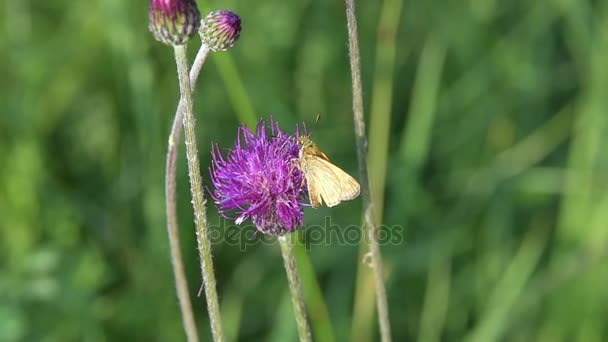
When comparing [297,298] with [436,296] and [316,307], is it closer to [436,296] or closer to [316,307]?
[316,307]

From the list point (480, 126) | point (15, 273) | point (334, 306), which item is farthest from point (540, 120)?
point (15, 273)

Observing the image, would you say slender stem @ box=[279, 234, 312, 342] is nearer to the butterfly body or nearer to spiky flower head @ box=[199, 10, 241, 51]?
the butterfly body

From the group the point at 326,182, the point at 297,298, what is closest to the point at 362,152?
the point at 326,182

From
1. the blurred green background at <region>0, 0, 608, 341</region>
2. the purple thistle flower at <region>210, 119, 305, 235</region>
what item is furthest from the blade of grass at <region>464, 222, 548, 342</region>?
the purple thistle flower at <region>210, 119, 305, 235</region>

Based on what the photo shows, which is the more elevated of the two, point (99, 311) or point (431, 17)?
point (431, 17)

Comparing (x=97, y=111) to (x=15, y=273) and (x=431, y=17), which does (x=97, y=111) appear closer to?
(x=15, y=273)

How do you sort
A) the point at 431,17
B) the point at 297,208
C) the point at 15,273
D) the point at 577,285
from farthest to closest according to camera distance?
1. the point at 431,17
2. the point at 577,285
3. the point at 15,273
4. the point at 297,208

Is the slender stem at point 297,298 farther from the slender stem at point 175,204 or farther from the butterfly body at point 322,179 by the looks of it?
the slender stem at point 175,204
